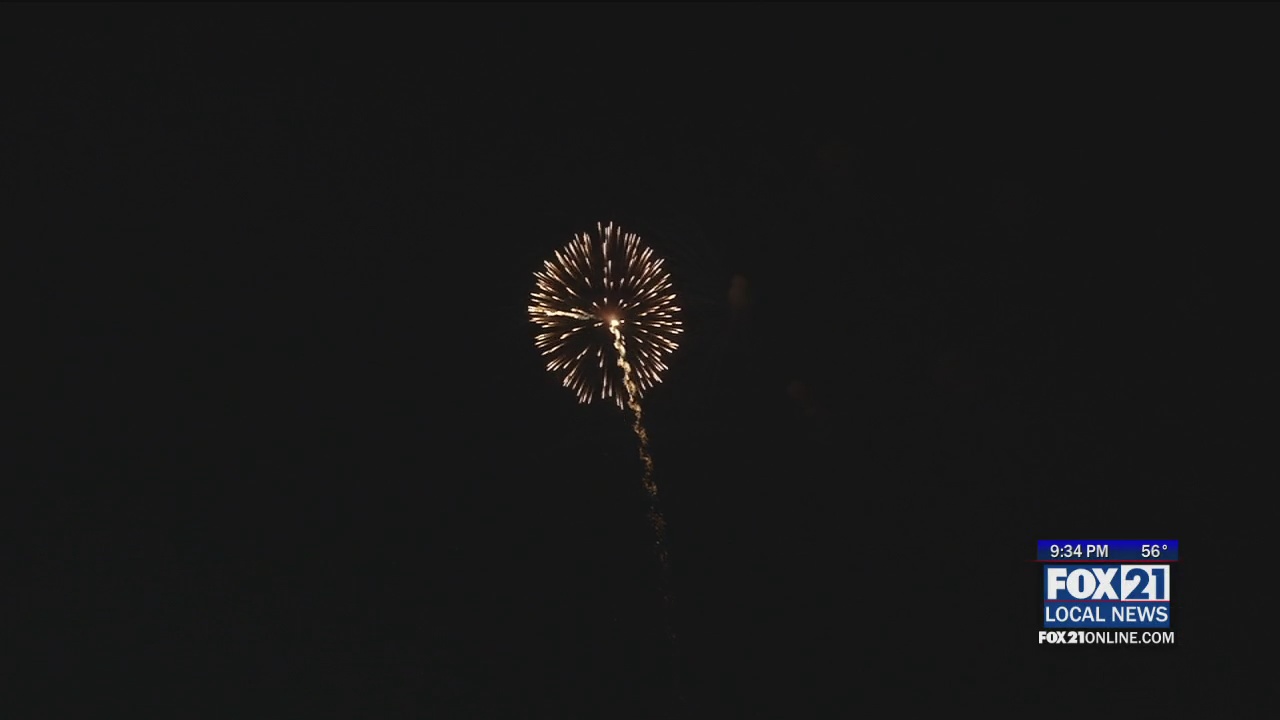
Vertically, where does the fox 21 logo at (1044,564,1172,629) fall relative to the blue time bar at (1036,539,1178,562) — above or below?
below

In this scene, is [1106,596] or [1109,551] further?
[1109,551]

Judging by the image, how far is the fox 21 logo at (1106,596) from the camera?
31.4m

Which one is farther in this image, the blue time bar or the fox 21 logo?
the blue time bar

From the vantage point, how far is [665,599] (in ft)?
118

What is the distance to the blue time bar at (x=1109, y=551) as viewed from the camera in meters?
32.3

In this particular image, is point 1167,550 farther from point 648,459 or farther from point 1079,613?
point 648,459

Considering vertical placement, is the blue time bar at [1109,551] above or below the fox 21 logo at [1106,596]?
above

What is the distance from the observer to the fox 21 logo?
103 ft

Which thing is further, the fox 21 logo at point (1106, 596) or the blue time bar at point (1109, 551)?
the blue time bar at point (1109, 551)
